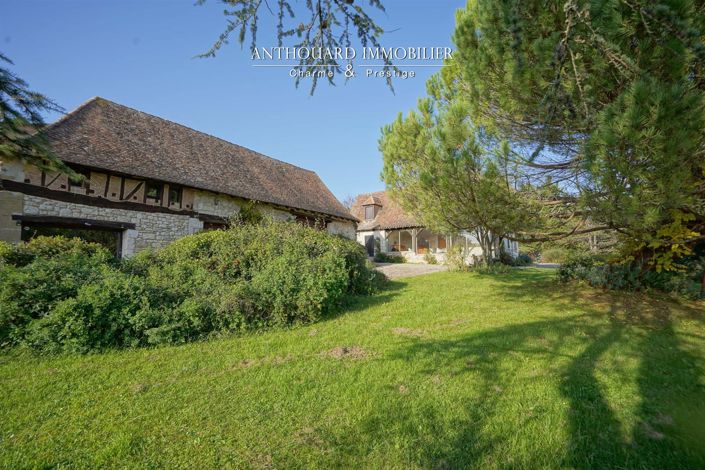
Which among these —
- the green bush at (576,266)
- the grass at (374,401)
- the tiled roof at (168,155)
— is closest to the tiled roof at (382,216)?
the tiled roof at (168,155)

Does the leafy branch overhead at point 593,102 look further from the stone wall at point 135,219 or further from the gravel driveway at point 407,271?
the stone wall at point 135,219

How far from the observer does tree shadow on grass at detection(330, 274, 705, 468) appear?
2203 millimetres

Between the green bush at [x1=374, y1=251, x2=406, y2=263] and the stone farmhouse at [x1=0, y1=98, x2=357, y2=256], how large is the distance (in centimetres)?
740

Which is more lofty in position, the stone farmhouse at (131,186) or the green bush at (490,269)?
the stone farmhouse at (131,186)

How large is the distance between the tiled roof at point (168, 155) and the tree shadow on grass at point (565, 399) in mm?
10797

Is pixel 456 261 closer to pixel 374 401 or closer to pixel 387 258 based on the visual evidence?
pixel 387 258

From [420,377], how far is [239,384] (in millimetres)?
1864

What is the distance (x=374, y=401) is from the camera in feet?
9.30

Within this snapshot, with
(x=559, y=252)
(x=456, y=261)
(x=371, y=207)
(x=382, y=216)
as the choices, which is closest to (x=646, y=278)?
(x=456, y=261)

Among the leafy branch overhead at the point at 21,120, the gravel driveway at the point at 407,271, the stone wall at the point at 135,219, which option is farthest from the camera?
Result: the gravel driveway at the point at 407,271

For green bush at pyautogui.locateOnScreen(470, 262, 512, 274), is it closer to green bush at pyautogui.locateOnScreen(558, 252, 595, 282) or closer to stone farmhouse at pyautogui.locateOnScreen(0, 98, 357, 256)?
green bush at pyautogui.locateOnScreen(558, 252, 595, 282)

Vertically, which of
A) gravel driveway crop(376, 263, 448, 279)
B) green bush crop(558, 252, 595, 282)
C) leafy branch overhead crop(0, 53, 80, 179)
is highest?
leafy branch overhead crop(0, 53, 80, 179)

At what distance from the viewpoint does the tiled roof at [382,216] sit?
21.3 metres

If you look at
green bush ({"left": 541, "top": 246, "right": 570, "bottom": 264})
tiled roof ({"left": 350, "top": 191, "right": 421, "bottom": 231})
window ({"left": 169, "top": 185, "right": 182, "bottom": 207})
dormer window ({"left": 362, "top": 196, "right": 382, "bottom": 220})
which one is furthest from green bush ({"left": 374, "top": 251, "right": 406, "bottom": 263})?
window ({"left": 169, "top": 185, "right": 182, "bottom": 207})
